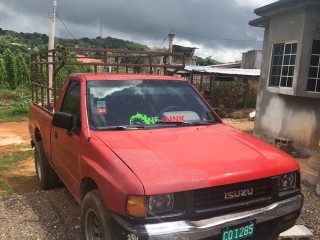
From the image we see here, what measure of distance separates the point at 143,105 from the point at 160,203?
4.91 ft

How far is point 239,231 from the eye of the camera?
2.49m

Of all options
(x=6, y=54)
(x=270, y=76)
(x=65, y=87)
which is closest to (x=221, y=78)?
(x=270, y=76)

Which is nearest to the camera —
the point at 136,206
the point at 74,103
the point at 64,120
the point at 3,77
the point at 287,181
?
the point at 136,206

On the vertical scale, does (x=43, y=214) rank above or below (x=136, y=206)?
below

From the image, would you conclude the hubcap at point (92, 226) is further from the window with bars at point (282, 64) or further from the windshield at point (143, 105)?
the window with bars at point (282, 64)

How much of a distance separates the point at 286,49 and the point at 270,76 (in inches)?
37.4

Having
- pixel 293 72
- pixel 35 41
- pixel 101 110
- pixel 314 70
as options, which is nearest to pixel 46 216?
pixel 101 110

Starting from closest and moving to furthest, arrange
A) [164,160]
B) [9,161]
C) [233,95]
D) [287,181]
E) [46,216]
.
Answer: [164,160] → [287,181] → [46,216] → [9,161] → [233,95]

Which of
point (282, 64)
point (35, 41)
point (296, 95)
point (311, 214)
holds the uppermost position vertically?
point (35, 41)

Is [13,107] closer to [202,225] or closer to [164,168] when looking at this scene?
[164,168]

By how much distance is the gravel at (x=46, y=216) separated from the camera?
386cm

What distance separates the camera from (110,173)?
254 cm

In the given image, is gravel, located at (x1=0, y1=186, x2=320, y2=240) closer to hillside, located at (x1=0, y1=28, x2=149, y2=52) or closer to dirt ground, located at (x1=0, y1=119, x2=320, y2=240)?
dirt ground, located at (x1=0, y1=119, x2=320, y2=240)

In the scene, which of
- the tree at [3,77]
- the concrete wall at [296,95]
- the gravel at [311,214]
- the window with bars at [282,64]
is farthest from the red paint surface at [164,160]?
the tree at [3,77]
